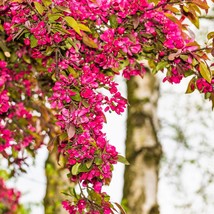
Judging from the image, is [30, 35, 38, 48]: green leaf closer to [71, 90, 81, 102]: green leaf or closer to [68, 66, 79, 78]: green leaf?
[68, 66, 79, 78]: green leaf

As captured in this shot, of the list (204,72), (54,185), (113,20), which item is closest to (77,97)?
(113,20)

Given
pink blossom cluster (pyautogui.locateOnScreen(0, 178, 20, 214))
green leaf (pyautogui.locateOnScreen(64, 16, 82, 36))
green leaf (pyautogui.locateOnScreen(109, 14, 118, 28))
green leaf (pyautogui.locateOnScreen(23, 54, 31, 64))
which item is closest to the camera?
green leaf (pyautogui.locateOnScreen(64, 16, 82, 36))

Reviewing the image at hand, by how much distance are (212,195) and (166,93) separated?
119 inches

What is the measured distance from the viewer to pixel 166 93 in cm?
1247

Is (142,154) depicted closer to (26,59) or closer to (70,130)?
(26,59)

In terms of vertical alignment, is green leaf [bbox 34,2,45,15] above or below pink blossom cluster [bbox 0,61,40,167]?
below

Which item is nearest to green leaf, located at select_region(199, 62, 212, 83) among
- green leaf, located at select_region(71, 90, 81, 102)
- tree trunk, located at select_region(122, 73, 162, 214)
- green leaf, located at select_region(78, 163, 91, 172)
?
green leaf, located at select_region(71, 90, 81, 102)

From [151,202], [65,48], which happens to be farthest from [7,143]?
[151,202]

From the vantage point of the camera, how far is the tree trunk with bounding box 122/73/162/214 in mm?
5648

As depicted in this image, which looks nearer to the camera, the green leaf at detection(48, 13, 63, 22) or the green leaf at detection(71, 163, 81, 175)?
the green leaf at detection(48, 13, 63, 22)

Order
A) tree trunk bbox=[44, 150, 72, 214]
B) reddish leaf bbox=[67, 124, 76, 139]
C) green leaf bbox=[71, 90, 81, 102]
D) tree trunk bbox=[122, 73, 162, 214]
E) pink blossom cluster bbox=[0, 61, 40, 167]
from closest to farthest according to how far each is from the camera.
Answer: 1. reddish leaf bbox=[67, 124, 76, 139]
2. green leaf bbox=[71, 90, 81, 102]
3. pink blossom cluster bbox=[0, 61, 40, 167]
4. tree trunk bbox=[122, 73, 162, 214]
5. tree trunk bbox=[44, 150, 72, 214]

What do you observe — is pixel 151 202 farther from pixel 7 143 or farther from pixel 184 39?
pixel 184 39

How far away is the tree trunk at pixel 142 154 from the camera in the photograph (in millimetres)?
5648

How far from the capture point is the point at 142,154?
5852 millimetres
